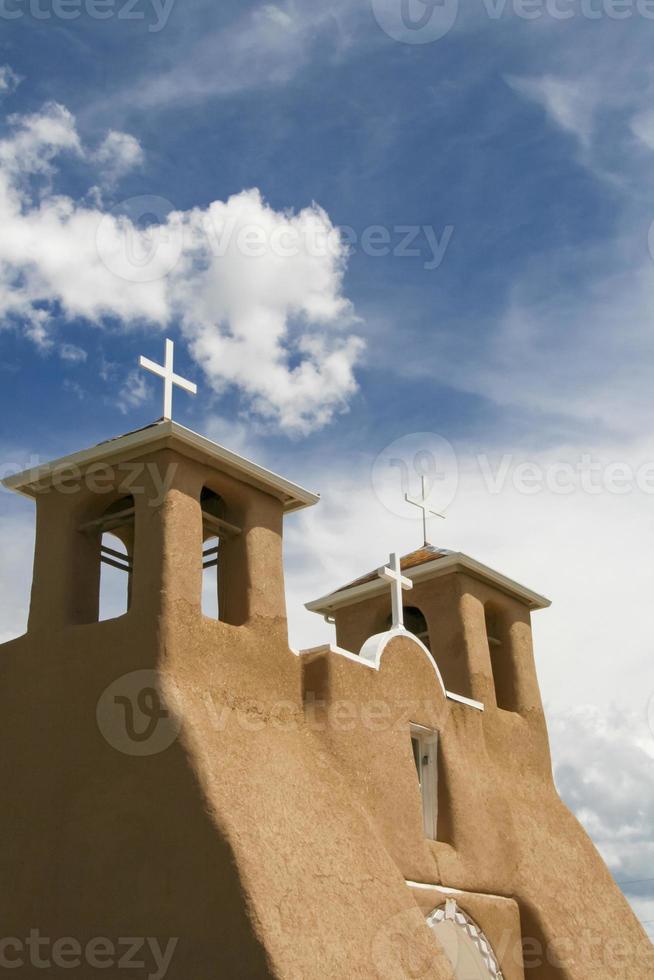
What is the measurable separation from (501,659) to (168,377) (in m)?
7.17

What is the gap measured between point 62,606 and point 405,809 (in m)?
4.43

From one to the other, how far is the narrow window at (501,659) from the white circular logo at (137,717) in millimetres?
6958

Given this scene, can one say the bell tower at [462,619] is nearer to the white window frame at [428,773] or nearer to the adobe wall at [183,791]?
the white window frame at [428,773]

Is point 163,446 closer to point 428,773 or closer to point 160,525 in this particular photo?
point 160,525

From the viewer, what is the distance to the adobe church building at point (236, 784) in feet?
34.0

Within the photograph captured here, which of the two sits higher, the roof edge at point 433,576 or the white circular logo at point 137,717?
the roof edge at point 433,576

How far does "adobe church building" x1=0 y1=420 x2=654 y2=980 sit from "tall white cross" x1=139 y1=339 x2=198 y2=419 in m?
0.60

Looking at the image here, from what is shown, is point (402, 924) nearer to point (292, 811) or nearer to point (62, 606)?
point (292, 811)

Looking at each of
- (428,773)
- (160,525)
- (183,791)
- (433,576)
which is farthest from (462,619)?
(183,791)

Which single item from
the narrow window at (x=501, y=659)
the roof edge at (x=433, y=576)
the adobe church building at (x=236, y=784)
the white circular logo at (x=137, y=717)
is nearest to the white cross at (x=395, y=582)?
the adobe church building at (x=236, y=784)

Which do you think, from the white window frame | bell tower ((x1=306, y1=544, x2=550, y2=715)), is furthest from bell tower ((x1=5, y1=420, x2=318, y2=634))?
bell tower ((x1=306, y1=544, x2=550, y2=715))

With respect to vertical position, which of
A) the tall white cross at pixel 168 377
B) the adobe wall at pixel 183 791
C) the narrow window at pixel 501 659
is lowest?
the adobe wall at pixel 183 791

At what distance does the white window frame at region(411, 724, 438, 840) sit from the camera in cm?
1384

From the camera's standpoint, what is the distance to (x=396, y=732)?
44.0ft
